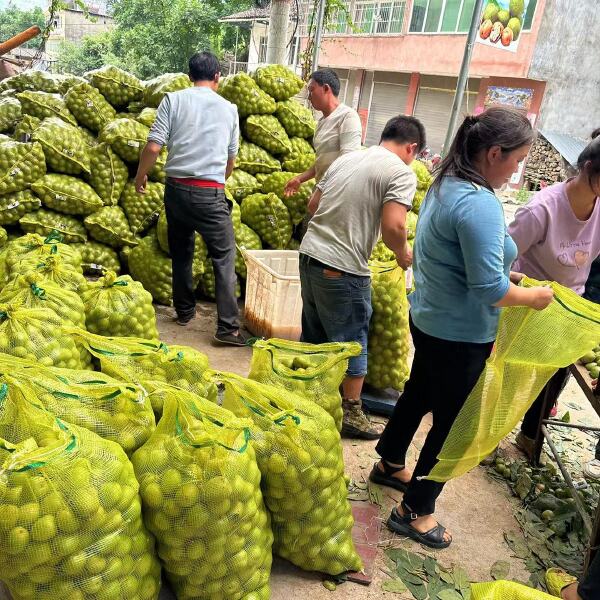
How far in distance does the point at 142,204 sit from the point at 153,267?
49 centimetres

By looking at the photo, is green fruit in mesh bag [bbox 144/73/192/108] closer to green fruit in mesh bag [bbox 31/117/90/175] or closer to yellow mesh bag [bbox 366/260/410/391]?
green fruit in mesh bag [bbox 31/117/90/175]

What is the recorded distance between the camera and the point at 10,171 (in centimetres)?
372

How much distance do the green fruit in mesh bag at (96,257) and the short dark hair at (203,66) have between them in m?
1.45

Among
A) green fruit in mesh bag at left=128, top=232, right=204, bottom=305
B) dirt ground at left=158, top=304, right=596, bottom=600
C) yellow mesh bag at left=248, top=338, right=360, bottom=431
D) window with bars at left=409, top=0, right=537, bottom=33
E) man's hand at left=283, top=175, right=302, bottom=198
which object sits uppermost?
window with bars at left=409, top=0, right=537, bottom=33

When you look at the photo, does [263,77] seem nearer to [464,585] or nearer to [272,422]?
[272,422]

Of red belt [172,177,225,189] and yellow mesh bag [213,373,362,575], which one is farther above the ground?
red belt [172,177,225,189]

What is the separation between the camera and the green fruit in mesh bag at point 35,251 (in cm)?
243

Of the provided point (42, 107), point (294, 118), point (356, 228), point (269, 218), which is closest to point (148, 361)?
point (356, 228)

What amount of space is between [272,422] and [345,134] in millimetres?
2418

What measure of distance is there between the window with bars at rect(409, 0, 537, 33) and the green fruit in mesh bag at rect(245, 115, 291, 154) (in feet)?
40.6

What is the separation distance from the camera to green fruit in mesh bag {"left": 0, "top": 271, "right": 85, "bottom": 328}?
1.90 m

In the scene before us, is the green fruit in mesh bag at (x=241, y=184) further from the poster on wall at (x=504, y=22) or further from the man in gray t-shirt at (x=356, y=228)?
the poster on wall at (x=504, y=22)

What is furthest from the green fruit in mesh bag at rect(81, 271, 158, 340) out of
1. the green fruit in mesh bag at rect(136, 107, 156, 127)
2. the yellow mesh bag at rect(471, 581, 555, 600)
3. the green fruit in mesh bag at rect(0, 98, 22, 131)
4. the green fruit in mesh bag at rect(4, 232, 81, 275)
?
the green fruit in mesh bag at rect(0, 98, 22, 131)

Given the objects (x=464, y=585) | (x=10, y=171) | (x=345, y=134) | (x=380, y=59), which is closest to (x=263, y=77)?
(x=345, y=134)
